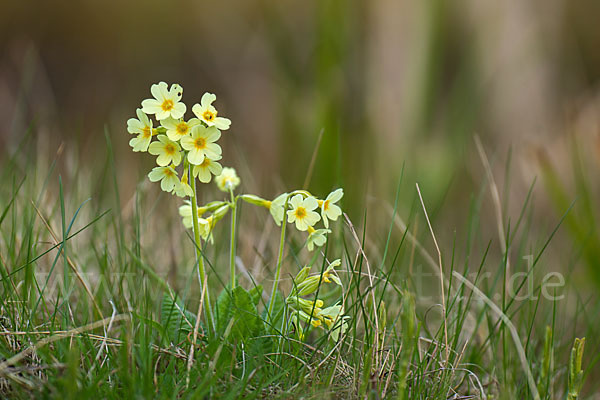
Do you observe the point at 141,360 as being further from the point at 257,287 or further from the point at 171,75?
the point at 171,75

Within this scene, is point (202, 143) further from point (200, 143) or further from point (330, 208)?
point (330, 208)

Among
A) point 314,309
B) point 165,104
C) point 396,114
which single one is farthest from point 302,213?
point 396,114

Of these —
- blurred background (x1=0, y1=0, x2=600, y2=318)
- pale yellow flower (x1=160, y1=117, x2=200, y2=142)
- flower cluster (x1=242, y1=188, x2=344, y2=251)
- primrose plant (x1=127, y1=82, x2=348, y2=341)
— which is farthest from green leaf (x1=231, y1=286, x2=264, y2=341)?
blurred background (x1=0, y1=0, x2=600, y2=318)

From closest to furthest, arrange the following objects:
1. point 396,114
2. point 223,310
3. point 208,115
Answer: point 208,115, point 223,310, point 396,114

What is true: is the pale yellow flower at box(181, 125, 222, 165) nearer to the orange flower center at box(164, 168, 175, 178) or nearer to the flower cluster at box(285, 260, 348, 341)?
the orange flower center at box(164, 168, 175, 178)

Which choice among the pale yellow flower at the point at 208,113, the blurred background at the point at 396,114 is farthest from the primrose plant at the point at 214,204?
the blurred background at the point at 396,114

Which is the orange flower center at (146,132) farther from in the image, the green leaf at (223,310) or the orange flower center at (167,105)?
the green leaf at (223,310)

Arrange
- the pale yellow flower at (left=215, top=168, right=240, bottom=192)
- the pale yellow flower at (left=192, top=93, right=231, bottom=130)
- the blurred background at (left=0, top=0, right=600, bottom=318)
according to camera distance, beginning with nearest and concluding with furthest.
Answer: the pale yellow flower at (left=192, top=93, right=231, bottom=130) < the pale yellow flower at (left=215, top=168, right=240, bottom=192) < the blurred background at (left=0, top=0, right=600, bottom=318)
